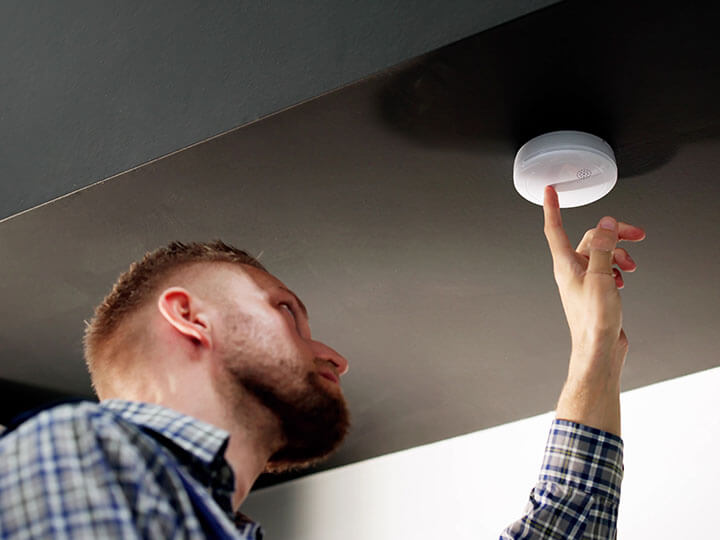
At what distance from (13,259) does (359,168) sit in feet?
1.86

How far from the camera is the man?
95 cm

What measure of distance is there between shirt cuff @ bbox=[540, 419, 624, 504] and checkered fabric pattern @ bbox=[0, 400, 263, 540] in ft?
1.83

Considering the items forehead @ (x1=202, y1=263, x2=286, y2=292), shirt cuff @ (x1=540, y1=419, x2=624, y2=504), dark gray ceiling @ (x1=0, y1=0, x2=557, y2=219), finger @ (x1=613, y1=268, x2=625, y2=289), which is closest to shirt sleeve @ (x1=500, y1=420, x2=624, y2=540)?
shirt cuff @ (x1=540, y1=419, x2=624, y2=504)

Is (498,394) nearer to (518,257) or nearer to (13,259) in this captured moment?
(518,257)

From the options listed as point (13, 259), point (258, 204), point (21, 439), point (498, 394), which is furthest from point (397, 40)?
point (498, 394)

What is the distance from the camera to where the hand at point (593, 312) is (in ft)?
3.45

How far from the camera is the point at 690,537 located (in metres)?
1.35

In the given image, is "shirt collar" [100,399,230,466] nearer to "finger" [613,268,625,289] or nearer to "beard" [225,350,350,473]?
"beard" [225,350,350,473]

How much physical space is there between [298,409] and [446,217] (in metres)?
0.33

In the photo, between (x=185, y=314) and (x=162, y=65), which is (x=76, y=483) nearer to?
(x=185, y=314)

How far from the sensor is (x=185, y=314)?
1.02 m

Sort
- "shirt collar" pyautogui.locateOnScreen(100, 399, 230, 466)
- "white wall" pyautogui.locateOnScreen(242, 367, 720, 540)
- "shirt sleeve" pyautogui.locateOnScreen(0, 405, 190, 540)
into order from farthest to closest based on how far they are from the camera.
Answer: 1. "white wall" pyautogui.locateOnScreen(242, 367, 720, 540)
2. "shirt collar" pyautogui.locateOnScreen(100, 399, 230, 466)
3. "shirt sleeve" pyautogui.locateOnScreen(0, 405, 190, 540)

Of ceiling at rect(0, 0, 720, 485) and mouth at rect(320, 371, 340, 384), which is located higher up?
ceiling at rect(0, 0, 720, 485)

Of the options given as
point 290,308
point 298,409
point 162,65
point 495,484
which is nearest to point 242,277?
point 290,308
